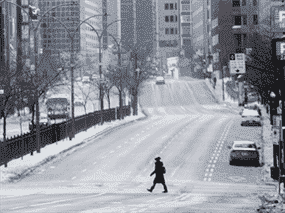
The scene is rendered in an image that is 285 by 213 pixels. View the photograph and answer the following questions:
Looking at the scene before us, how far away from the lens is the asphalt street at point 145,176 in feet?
72.9

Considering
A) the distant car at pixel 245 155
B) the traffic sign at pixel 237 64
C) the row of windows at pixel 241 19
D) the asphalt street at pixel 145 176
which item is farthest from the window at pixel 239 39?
the traffic sign at pixel 237 64

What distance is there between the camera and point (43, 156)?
126 ft

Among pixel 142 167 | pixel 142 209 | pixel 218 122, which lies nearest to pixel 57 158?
pixel 142 167

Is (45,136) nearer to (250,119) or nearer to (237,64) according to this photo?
(237,64)

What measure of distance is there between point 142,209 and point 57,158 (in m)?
19.2

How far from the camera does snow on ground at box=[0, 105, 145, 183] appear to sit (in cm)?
3186

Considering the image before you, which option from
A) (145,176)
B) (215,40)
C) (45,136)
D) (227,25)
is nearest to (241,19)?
(227,25)

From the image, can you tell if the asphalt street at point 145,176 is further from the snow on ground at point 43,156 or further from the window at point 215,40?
the window at point 215,40

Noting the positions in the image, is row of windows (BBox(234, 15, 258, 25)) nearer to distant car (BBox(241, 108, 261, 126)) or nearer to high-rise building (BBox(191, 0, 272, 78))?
high-rise building (BBox(191, 0, 272, 78))

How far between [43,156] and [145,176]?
8052 millimetres

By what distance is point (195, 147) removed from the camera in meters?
45.2

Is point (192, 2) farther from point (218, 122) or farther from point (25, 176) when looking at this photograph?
point (25, 176)

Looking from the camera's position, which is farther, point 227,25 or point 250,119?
point 227,25

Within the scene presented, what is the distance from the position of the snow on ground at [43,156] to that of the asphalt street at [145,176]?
0.52 m
